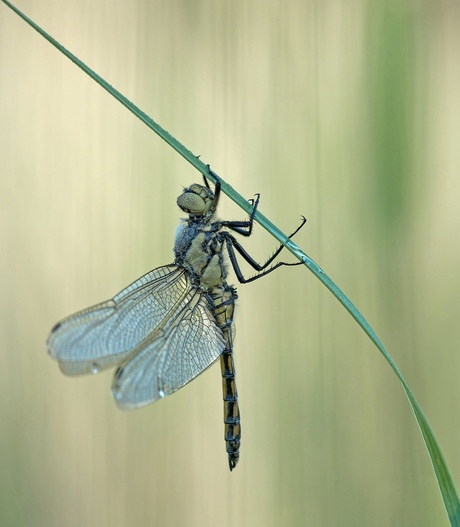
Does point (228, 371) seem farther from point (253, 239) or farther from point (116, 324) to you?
point (253, 239)

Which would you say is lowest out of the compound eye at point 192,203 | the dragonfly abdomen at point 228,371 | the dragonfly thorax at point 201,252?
the dragonfly abdomen at point 228,371

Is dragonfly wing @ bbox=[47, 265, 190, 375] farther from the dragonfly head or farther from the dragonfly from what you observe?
the dragonfly head

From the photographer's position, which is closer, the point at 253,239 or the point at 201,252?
the point at 201,252

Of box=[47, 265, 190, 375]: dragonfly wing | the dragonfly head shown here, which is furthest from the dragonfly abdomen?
the dragonfly head

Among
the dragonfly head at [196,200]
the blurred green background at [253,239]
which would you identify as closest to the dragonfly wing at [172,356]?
the dragonfly head at [196,200]

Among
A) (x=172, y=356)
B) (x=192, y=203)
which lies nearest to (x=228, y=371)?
(x=172, y=356)

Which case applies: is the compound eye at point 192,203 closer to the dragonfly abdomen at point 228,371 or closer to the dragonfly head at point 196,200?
the dragonfly head at point 196,200
